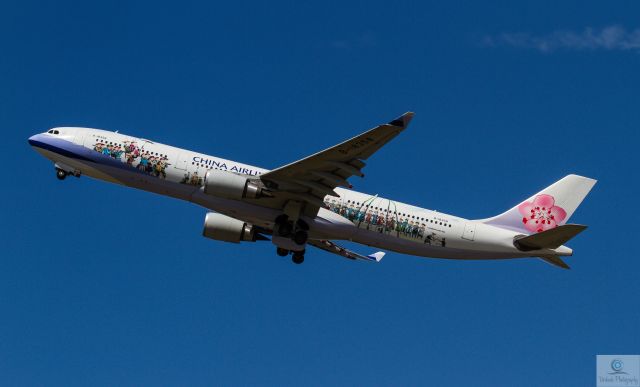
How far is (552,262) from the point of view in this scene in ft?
159

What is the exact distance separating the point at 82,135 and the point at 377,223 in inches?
623

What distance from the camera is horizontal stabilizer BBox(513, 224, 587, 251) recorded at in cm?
4538

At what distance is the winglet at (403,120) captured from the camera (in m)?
40.3

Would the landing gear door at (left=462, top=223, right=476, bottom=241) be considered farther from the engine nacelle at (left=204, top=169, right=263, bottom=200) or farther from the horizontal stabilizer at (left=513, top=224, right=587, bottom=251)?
the engine nacelle at (left=204, top=169, right=263, bottom=200)

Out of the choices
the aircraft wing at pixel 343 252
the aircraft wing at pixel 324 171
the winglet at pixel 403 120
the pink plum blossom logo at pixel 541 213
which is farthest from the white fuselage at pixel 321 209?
the winglet at pixel 403 120

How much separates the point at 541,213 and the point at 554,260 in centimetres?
405

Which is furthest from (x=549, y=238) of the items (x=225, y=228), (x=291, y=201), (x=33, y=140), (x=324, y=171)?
(x=33, y=140)

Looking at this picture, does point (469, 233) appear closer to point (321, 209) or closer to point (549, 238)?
point (549, 238)

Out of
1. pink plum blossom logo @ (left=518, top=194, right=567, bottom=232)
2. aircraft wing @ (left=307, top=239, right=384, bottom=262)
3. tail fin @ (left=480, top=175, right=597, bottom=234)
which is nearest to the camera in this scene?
tail fin @ (left=480, top=175, right=597, bottom=234)

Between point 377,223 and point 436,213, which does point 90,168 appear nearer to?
point 377,223

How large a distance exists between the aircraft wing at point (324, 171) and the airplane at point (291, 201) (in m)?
0.06

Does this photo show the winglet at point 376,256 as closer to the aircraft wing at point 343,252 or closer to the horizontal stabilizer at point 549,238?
the aircraft wing at point 343,252

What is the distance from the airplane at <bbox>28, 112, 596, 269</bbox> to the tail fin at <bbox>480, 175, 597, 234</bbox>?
1042 millimetres

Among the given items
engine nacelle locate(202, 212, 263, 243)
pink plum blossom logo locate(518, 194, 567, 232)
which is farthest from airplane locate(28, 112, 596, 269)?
pink plum blossom logo locate(518, 194, 567, 232)
